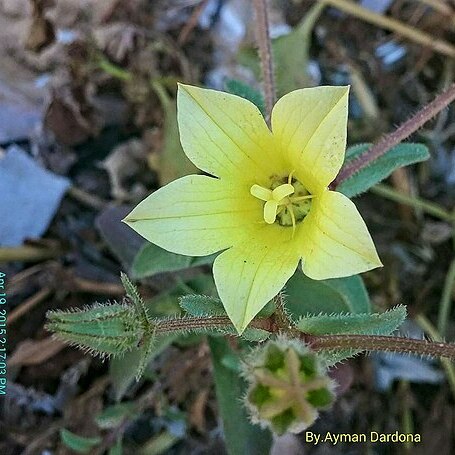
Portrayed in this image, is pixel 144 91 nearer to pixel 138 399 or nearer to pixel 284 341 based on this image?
pixel 138 399

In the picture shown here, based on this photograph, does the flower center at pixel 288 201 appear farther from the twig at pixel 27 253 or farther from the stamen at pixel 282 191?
the twig at pixel 27 253

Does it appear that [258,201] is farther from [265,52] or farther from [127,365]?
[127,365]

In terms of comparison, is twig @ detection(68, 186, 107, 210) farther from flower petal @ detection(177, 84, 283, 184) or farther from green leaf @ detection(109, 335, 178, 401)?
flower petal @ detection(177, 84, 283, 184)

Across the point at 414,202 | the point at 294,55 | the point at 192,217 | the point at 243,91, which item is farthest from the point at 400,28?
the point at 192,217

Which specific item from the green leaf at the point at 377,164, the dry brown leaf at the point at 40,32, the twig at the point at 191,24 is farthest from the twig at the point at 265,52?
the dry brown leaf at the point at 40,32

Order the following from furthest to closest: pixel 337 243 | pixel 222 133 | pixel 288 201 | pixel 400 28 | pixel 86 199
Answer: pixel 400 28 < pixel 86 199 < pixel 288 201 < pixel 222 133 < pixel 337 243

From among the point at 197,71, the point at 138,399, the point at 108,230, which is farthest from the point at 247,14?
the point at 138,399
